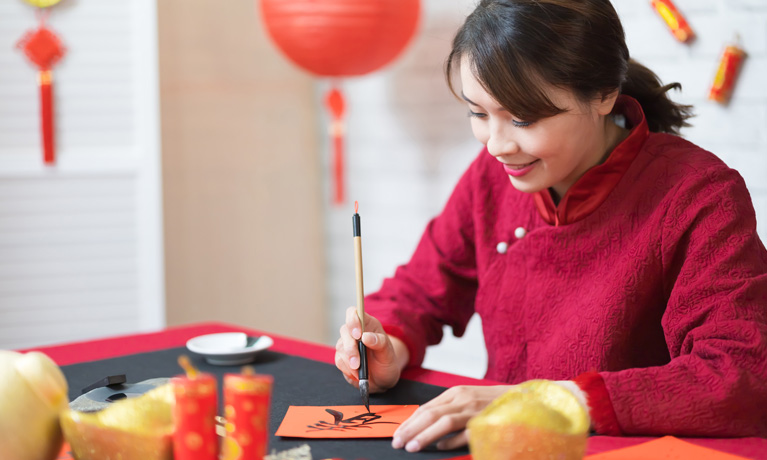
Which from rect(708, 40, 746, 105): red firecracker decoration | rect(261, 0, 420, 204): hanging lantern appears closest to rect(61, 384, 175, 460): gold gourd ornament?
rect(708, 40, 746, 105): red firecracker decoration

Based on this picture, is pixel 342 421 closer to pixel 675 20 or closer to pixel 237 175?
pixel 675 20

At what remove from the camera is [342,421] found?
109 cm

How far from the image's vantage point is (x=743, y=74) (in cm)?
220

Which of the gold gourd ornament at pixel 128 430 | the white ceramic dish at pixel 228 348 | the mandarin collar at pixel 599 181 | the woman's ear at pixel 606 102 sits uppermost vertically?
the woman's ear at pixel 606 102

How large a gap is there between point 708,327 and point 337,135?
239cm

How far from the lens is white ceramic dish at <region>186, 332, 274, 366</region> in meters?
1.42

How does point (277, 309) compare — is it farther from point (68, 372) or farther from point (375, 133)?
point (68, 372)

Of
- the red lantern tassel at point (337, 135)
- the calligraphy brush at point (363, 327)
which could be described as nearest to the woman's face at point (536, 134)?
the calligraphy brush at point (363, 327)

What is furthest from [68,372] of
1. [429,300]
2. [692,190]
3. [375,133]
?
[375,133]

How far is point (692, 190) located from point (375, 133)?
2239mm

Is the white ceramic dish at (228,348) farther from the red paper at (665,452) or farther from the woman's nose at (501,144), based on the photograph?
the red paper at (665,452)

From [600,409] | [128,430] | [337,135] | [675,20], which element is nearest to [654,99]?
[600,409]

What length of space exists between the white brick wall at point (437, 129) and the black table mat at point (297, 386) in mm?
1410

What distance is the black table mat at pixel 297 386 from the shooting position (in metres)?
0.97
